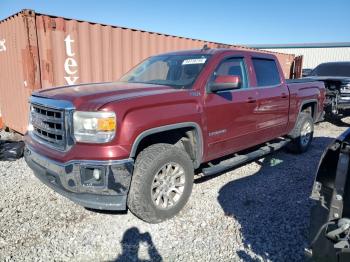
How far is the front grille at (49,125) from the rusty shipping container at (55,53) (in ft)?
9.00

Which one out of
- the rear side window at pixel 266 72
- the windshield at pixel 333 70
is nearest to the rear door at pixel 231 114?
the rear side window at pixel 266 72

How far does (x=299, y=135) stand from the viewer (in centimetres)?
595

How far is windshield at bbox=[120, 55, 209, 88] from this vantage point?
3876 millimetres

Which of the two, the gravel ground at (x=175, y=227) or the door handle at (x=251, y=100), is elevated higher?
the door handle at (x=251, y=100)

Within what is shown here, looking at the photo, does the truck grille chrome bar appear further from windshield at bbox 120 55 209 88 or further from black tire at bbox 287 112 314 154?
black tire at bbox 287 112 314 154

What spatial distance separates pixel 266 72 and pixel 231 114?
1.44m

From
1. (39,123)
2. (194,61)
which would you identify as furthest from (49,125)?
(194,61)

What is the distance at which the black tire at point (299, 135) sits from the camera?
5.88m

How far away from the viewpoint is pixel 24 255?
284 cm

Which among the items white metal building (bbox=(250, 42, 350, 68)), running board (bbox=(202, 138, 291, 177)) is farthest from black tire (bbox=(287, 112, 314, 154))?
white metal building (bbox=(250, 42, 350, 68))

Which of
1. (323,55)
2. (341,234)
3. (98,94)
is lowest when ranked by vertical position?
(341,234)

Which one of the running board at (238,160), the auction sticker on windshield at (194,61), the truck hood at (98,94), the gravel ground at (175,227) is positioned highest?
the auction sticker on windshield at (194,61)

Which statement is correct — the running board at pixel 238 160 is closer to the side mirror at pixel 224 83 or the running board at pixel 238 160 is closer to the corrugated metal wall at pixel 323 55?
the side mirror at pixel 224 83

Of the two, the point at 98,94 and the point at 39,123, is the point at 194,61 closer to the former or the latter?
the point at 98,94
